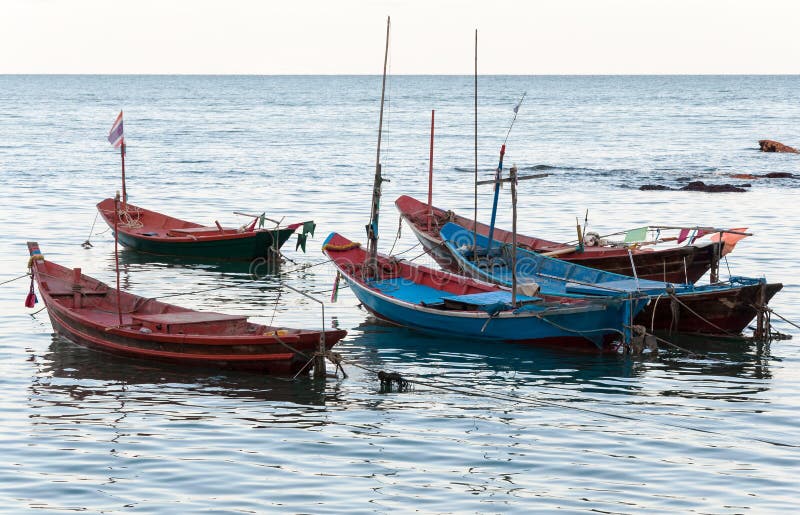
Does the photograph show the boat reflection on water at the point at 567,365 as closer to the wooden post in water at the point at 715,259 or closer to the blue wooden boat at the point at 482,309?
the blue wooden boat at the point at 482,309

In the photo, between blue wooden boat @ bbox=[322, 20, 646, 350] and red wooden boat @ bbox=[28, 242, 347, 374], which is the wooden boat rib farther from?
red wooden boat @ bbox=[28, 242, 347, 374]

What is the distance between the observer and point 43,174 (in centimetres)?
6075

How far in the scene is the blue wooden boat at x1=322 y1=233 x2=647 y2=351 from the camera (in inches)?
894

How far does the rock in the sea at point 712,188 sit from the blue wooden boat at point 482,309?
29.2 m

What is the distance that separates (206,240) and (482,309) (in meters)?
12.3

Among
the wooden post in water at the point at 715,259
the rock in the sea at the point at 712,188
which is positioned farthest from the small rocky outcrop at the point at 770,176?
the wooden post in water at the point at 715,259

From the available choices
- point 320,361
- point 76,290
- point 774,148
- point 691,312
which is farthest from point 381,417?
point 774,148

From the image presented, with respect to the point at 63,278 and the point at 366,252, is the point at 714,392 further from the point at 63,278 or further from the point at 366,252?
the point at 63,278

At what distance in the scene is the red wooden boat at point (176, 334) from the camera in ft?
66.9

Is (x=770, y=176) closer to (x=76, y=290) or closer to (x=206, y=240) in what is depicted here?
(x=206, y=240)

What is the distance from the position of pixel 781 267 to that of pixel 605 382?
13.7 meters

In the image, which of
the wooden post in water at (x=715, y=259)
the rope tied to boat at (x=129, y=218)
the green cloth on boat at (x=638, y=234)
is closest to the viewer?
the wooden post in water at (x=715, y=259)

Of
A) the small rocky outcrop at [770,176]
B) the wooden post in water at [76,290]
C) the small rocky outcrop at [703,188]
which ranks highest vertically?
the small rocky outcrop at [770,176]

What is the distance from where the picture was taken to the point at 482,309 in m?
23.5
